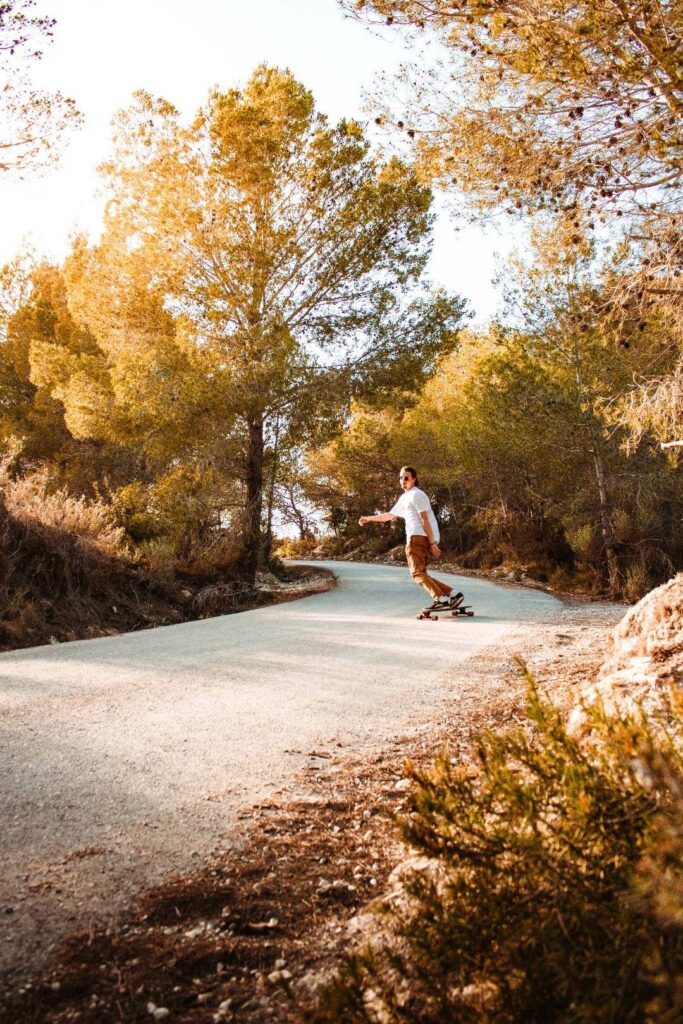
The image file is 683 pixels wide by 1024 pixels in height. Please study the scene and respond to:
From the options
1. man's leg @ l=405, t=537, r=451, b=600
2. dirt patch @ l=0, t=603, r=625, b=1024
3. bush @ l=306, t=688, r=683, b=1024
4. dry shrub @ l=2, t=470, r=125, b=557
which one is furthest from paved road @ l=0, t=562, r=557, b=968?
dry shrub @ l=2, t=470, r=125, b=557

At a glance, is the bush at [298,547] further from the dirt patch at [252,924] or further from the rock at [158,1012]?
the rock at [158,1012]

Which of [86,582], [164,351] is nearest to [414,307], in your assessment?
[164,351]

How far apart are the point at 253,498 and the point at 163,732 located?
1225cm

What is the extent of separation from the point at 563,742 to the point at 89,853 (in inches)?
73.1

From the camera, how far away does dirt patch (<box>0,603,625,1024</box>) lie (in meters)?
1.95

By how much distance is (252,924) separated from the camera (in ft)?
7.69

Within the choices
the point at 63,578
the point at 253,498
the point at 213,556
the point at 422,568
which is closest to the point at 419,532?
the point at 422,568

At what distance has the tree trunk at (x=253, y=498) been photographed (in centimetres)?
1490

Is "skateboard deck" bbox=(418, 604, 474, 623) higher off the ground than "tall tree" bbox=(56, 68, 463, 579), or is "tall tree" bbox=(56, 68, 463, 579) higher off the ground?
"tall tree" bbox=(56, 68, 463, 579)

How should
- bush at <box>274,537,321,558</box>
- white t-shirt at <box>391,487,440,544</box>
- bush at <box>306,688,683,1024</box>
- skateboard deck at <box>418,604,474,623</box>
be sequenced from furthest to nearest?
bush at <box>274,537,321,558</box>
white t-shirt at <box>391,487,440,544</box>
skateboard deck at <box>418,604,474,623</box>
bush at <box>306,688,683,1024</box>

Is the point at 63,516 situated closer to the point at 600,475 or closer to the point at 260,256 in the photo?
the point at 260,256

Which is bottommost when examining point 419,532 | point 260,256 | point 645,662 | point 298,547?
point 645,662

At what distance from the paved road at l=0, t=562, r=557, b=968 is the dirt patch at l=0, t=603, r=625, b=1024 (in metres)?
0.13

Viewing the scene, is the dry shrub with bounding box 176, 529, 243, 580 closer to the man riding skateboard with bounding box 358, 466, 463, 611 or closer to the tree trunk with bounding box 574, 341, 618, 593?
the man riding skateboard with bounding box 358, 466, 463, 611
